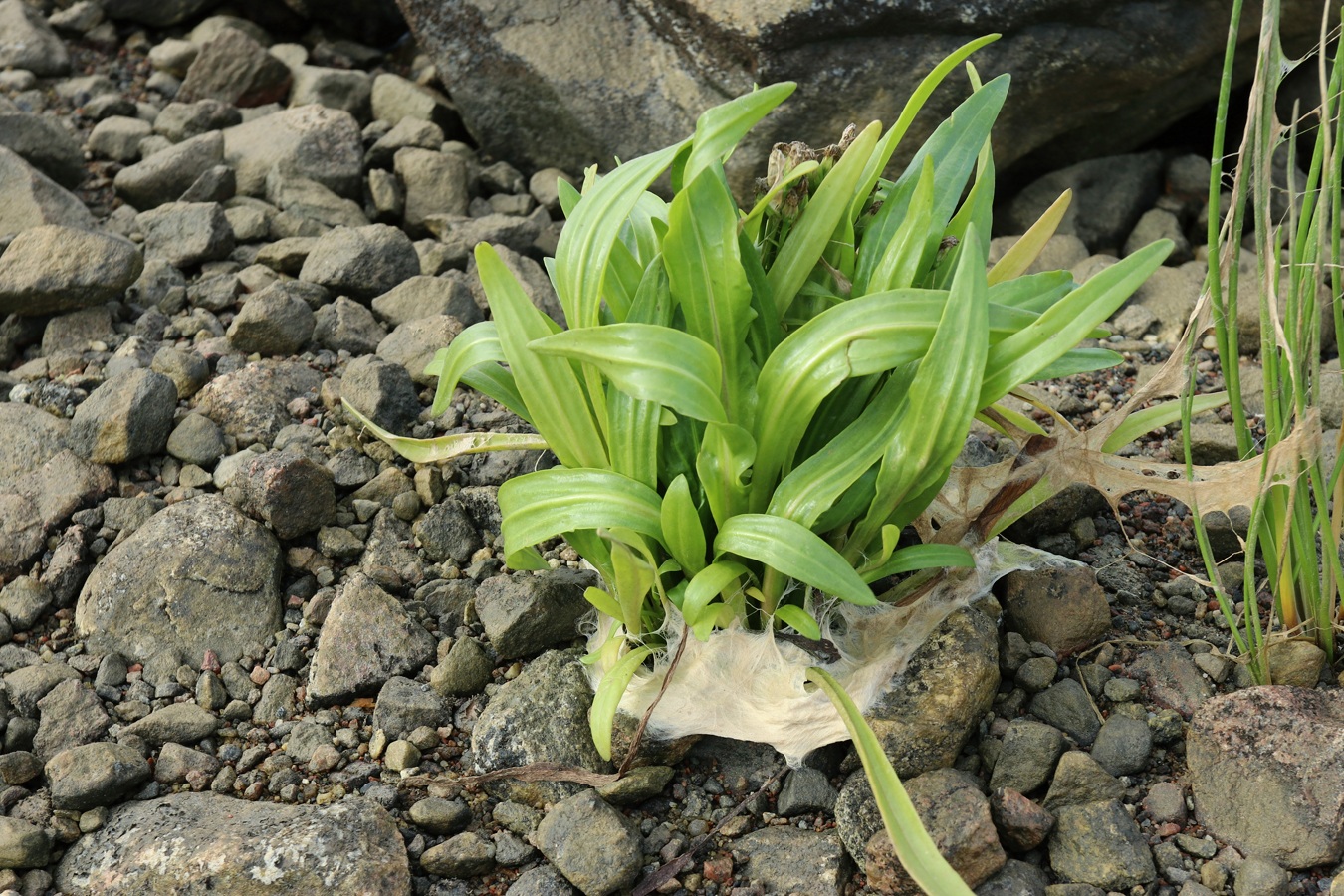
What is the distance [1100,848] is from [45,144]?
9.32 ft

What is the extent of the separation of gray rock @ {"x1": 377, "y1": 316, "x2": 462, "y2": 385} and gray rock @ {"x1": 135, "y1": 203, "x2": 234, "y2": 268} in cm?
56

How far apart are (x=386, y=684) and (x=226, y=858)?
37 centimetres

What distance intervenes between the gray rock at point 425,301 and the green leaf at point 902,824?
142cm

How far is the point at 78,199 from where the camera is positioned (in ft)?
9.41

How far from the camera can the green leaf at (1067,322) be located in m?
1.43

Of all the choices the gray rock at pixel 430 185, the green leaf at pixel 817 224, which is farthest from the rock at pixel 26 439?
the green leaf at pixel 817 224

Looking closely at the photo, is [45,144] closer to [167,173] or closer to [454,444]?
[167,173]

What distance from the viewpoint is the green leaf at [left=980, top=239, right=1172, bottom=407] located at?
1434 millimetres

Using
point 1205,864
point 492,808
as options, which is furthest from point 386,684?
point 1205,864

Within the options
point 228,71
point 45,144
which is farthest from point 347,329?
point 228,71

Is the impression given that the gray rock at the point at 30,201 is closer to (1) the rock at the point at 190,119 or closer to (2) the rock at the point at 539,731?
(1) the rock at the point at 190,119

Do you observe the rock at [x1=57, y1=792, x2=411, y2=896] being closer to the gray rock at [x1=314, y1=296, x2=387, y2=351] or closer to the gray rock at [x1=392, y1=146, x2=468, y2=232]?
the gray rock at [x1=314, y1=296, x2=387, y2=351]

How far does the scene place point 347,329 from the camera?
2.53 m

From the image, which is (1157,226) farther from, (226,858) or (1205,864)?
(226,858)
